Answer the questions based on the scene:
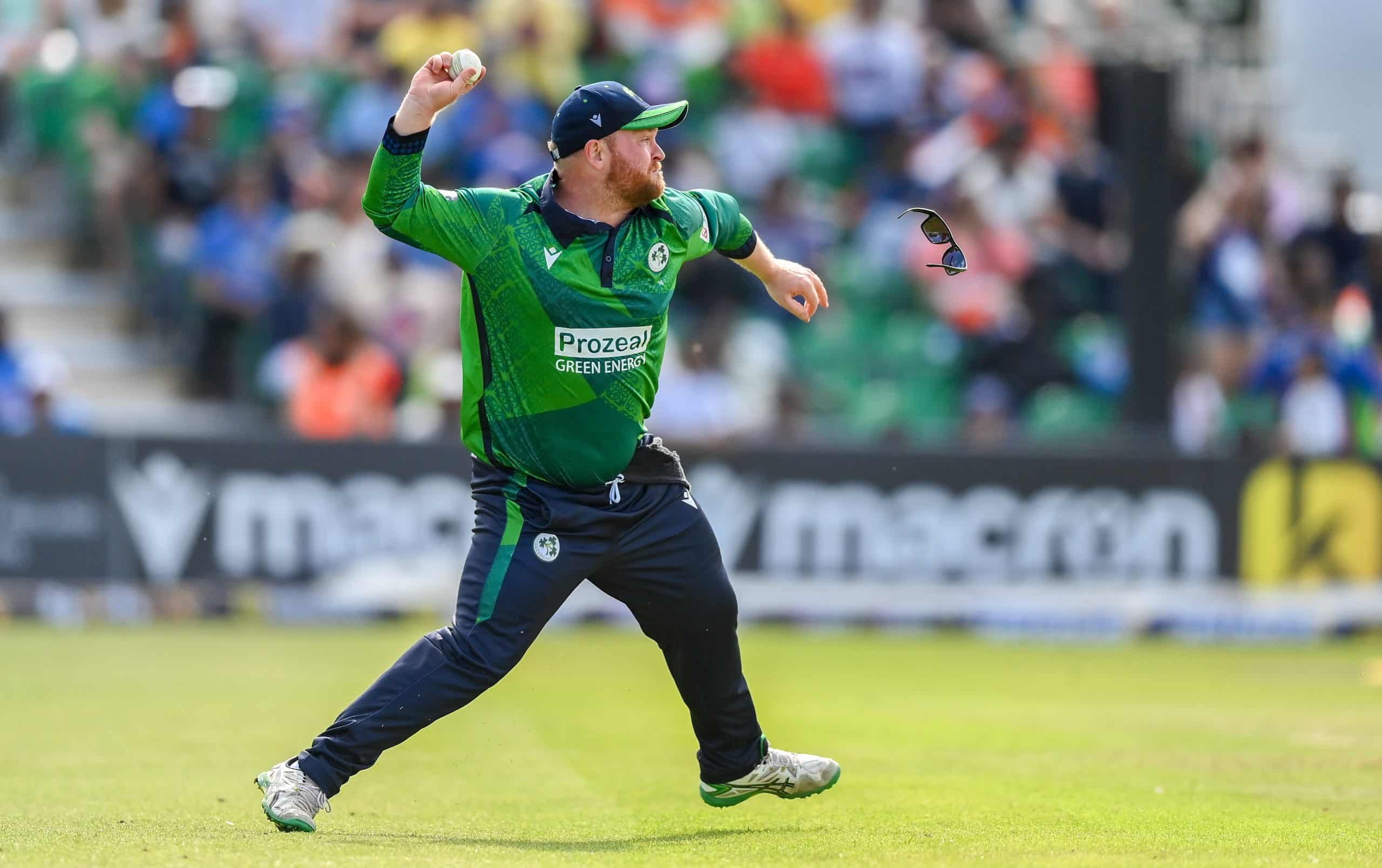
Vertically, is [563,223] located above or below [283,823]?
above

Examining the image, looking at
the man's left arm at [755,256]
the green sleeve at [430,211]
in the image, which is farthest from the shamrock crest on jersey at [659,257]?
the green sleeve at [430,211]

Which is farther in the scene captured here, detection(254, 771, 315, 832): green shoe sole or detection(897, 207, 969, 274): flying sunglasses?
detection(897, 207, 969, 274): flying sunglasses

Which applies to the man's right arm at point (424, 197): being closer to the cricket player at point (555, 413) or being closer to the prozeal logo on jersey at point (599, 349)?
the cricket player at point (555, 413)

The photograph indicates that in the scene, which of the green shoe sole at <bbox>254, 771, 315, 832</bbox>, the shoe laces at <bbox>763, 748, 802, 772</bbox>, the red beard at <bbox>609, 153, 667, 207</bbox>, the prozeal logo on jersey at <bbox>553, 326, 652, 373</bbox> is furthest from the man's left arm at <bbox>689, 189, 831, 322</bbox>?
the green shoe sole at <bbox>254, 771, 315, 832</bbox>

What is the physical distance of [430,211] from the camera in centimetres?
641

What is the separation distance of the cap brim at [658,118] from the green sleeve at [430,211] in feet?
1.50

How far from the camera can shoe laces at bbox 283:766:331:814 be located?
6.37 metres

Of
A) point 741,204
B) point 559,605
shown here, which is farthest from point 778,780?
point 741,204

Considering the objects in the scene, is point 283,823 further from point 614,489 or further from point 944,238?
point 944,238

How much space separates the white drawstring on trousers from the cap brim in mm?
1155

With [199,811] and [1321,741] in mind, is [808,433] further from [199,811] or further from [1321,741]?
[199,811]

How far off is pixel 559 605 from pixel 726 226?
56.3 inches

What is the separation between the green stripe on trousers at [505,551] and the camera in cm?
659

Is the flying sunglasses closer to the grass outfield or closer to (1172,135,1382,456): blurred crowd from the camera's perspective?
the grass outfield
